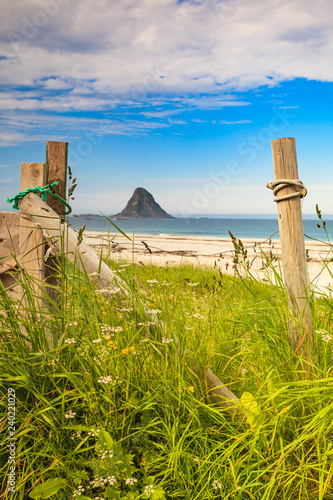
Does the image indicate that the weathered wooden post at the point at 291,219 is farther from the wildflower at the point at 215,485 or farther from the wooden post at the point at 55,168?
the wooden post at the point at 55,168

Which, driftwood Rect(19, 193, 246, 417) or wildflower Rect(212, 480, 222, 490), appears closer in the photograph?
wildflower Rect(212, 480, 222, 490)

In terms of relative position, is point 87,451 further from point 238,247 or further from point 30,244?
point 30,244

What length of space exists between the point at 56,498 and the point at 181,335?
107cm

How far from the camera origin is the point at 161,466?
6.26 ft

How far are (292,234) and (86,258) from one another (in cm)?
156

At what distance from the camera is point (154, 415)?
202 centimetres

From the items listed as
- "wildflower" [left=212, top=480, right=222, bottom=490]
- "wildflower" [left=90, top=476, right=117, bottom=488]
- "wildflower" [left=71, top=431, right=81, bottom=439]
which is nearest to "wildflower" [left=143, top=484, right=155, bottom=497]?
"wildflower" [left=90, top=476, right=117, bottom=488]

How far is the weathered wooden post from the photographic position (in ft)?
8.00

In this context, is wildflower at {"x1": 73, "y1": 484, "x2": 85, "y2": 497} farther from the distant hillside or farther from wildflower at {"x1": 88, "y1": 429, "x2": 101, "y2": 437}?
the distant hillside

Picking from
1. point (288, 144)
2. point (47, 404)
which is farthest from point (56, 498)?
point (288, 144)

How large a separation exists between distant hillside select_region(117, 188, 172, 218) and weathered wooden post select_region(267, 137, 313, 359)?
12413cm

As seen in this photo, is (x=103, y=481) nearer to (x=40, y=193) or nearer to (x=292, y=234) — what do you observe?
(x=292, y=234)

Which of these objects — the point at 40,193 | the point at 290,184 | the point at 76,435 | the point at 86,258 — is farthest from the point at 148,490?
the point at 40,193

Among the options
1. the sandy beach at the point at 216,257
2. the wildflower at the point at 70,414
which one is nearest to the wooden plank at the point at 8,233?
the sandy beach at the point at 216,257
